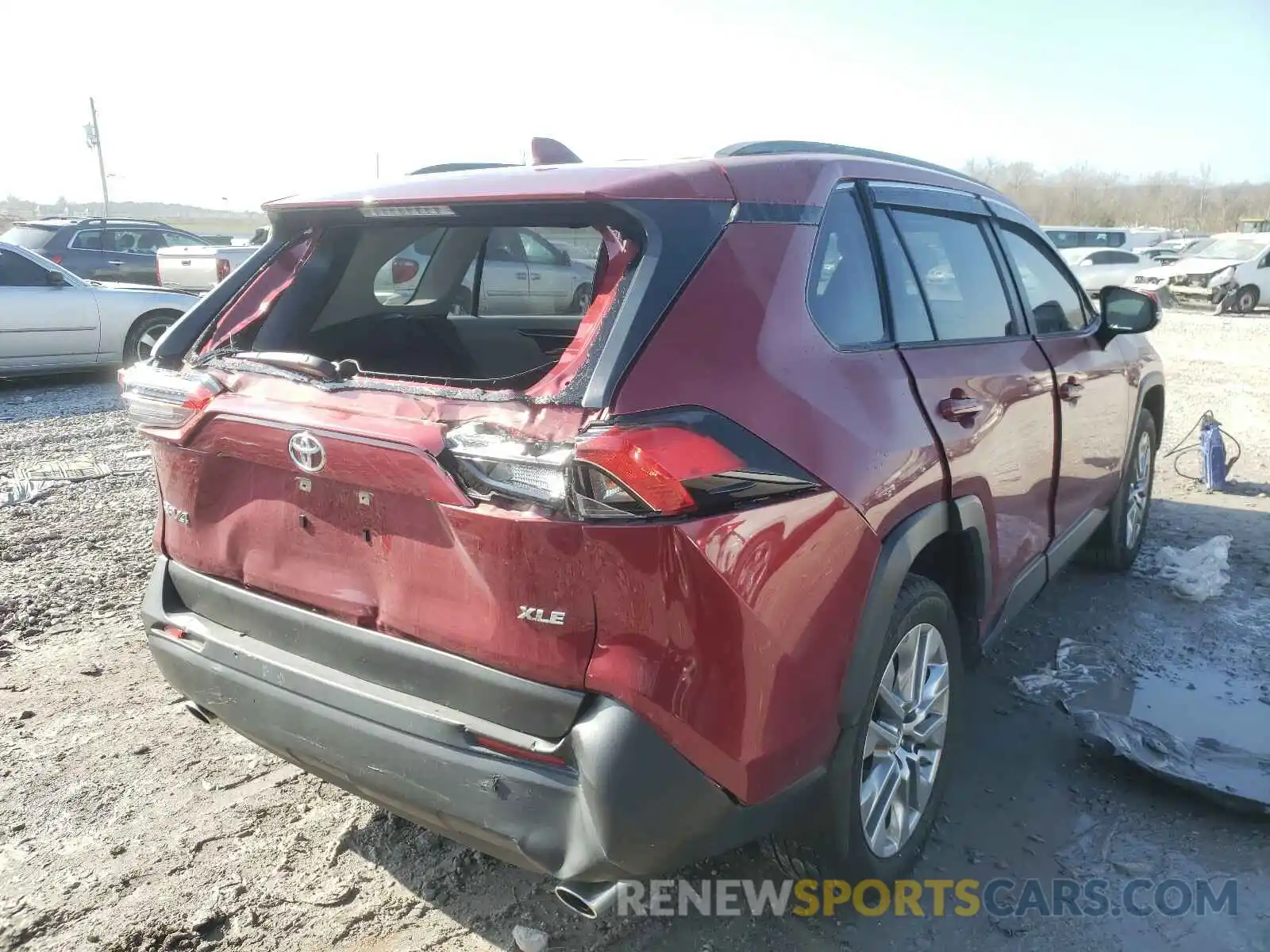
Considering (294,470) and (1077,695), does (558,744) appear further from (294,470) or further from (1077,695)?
(1077,695)

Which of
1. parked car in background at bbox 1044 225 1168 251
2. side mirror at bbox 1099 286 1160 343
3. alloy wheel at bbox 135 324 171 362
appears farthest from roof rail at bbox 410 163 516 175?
parked car in background at bbox 1044 225 1168 251

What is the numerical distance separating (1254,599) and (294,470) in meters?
4.49

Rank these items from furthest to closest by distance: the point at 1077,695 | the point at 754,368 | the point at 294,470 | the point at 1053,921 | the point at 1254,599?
the point at 1254,599
the point at 1077,695
the point at 1053,921
the point at 294,470
the point at 754,368

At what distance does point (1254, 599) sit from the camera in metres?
4.64

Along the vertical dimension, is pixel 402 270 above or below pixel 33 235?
above

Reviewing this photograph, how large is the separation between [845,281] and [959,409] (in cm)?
52

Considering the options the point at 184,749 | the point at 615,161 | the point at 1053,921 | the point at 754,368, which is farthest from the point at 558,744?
the point at 184,749

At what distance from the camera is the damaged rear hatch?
6.13 feet

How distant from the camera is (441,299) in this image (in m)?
3.52

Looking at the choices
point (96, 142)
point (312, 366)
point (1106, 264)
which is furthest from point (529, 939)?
point (96, 142)

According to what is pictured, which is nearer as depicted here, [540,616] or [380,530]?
[540,616]

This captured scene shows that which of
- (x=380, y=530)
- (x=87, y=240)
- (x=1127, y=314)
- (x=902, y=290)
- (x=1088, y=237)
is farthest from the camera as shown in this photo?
(x=1088, y=237)

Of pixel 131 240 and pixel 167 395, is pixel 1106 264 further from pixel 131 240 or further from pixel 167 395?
pixel 167 395

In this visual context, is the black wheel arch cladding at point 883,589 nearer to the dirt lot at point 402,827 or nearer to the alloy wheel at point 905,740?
the alloy wheel at point 905,740
